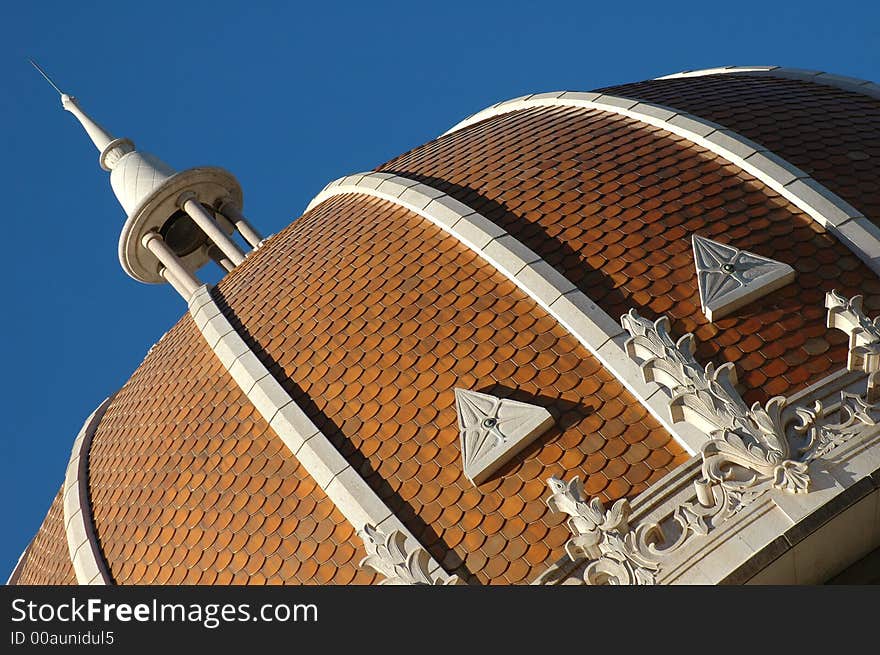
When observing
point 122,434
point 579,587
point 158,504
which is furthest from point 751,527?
point 122,434

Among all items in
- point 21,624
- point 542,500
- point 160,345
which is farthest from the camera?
point 160,345

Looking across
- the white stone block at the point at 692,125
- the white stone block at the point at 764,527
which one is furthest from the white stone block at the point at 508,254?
the white stone block at the point at 764,527

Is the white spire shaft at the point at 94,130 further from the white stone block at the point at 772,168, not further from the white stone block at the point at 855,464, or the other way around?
the white stone block at the point at 855,464

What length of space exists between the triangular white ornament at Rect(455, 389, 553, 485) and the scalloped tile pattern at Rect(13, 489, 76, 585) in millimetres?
8835

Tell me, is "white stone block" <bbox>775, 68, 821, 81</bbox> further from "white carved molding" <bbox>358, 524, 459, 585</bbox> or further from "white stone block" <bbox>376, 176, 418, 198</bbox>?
"white carved molding" <bbox>358, 524, 459, 585</bbox>

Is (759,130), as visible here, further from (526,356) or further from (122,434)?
(122,434)

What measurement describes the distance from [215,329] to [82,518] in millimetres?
4489

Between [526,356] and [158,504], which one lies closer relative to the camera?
[526,356]

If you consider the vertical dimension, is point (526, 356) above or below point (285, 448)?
below

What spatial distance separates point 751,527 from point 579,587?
107 inches

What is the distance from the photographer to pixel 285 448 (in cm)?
2397

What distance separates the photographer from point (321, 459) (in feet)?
76.0

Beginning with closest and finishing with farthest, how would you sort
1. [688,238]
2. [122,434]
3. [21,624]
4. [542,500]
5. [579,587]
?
[21,624], [579,587], [542,500], [688,238], [122,434]

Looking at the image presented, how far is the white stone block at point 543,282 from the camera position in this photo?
24.1 metres
